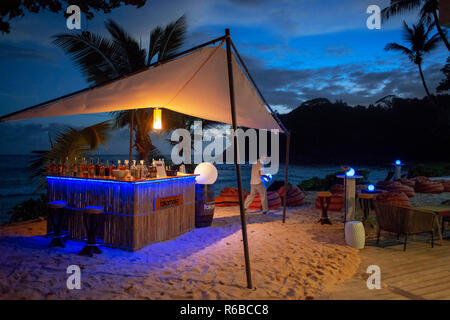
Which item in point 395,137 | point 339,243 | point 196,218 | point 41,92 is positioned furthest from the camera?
point 395,137

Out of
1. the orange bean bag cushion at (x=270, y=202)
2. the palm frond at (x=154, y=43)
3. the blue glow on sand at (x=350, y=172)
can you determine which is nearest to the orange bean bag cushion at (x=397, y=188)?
the orange bean bag cushion at (x=270, y=202)

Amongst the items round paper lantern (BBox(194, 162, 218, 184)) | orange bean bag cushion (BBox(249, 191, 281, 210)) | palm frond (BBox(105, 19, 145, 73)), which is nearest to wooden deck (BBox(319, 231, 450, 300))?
round paper lantern (BBox(194, 162, 218, 184))

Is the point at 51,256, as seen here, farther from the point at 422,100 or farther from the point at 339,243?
the point at 422,100

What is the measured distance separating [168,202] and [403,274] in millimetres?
3690

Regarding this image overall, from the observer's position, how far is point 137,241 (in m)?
4.86

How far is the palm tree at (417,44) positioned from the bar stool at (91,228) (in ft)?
69.4

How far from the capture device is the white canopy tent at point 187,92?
416 centimetres

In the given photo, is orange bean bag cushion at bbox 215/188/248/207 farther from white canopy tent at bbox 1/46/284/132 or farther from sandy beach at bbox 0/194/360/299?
white canopy tent at bbox 1/46/284/132

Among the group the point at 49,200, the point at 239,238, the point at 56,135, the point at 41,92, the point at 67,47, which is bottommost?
the point at 239,238

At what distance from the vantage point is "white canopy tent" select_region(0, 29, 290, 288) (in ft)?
13.6

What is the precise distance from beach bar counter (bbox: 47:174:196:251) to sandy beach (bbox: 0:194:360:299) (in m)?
0.21

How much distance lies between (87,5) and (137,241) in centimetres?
534
